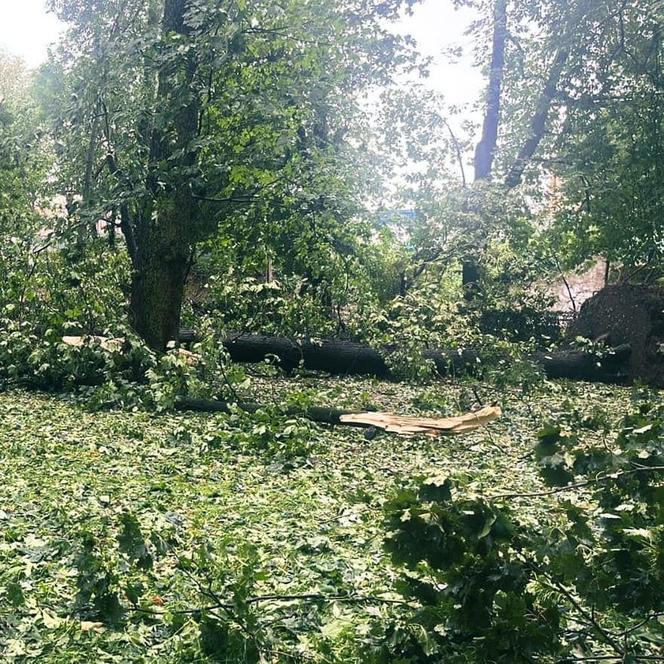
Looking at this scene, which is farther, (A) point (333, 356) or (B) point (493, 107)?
(B) point (493, 107)

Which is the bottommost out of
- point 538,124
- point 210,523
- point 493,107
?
point 210,523

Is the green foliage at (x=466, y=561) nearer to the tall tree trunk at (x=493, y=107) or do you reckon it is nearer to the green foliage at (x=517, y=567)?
the green foliage at (x=517, y=567)

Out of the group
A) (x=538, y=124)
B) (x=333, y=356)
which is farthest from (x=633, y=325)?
(x=538, y=124)

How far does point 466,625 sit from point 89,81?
6415mm

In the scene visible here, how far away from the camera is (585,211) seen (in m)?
11.2

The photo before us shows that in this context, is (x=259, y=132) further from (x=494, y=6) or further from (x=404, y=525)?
(x=494, y=6)

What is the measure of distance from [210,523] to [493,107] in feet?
39.3

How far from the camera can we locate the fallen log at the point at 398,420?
5.18 m

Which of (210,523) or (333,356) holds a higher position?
(333,356)

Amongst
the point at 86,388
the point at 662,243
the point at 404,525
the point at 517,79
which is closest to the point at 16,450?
the point at 86,388

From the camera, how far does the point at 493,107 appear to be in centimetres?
1348

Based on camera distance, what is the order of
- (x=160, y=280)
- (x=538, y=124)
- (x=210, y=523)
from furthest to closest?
1. (x=538, y=124)
2. (x=160, y=280)
3. (x=210, y=523)

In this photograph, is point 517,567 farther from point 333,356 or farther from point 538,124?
point 538,124

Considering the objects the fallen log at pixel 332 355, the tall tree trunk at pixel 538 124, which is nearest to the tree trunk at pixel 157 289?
the fallen log at pixel 332 355
